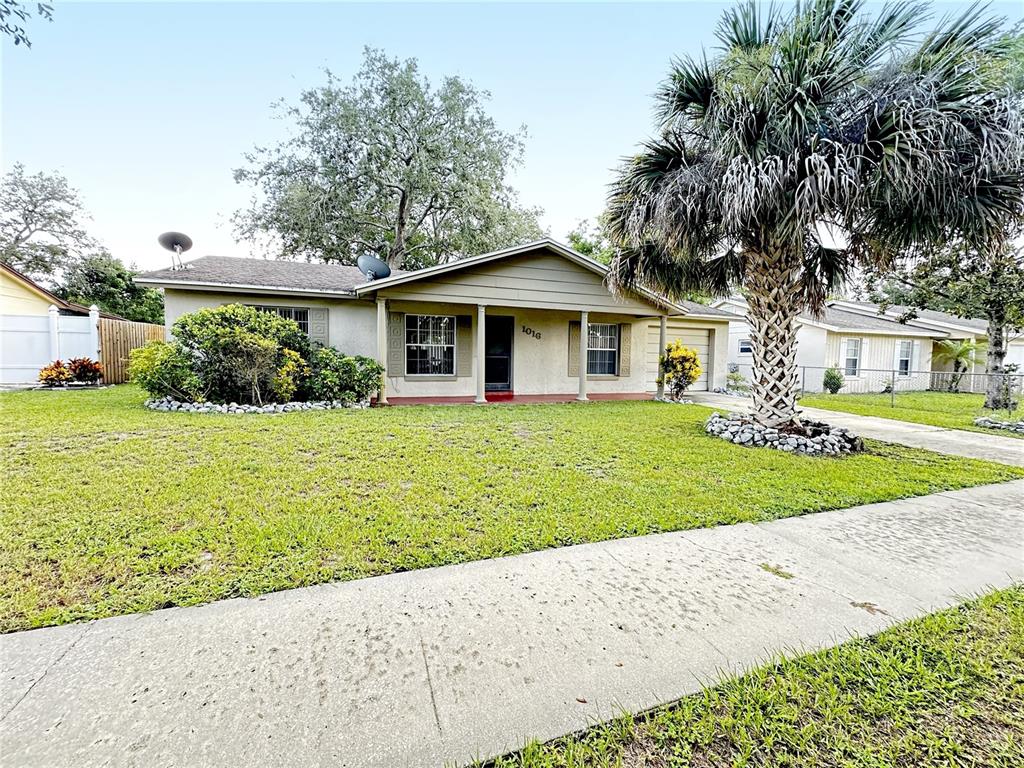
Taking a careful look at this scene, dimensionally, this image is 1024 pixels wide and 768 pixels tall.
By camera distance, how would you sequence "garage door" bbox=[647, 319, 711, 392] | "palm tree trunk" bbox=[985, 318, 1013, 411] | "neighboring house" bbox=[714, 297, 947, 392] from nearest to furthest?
1. "palm tree trunk" bbox=[985, 318, 1013, 411]
2. "garage door" bbox=[647, 319, 711, 392]
3. "neighboring house" bbox=[714, 297, 947, 392]

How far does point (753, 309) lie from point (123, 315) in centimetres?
2914

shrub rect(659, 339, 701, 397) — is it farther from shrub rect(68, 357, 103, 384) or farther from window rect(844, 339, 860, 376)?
shrub rect(68, 357, 103, 384)

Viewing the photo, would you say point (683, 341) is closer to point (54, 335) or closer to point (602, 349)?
point (602, 349)

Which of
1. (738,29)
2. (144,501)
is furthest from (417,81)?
(144,501)

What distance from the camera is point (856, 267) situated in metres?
8.06

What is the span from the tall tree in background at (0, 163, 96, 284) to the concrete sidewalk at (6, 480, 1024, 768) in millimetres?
30960

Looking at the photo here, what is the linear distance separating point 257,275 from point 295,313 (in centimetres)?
136

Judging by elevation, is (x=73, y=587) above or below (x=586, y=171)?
below

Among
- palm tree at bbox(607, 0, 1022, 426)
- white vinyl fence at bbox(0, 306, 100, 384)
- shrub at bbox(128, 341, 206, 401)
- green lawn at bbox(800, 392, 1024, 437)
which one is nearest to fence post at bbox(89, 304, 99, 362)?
white vinyl fence at bbox(0, 306, 100, 384)

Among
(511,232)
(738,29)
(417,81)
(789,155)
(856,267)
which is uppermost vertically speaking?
(417,81)

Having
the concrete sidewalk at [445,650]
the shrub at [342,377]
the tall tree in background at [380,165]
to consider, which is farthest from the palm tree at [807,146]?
the tall tree in background at [380,165]

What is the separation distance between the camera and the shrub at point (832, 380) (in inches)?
643

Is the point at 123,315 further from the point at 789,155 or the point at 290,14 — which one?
the point at 789,155

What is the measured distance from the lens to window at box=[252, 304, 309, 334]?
11180mm
